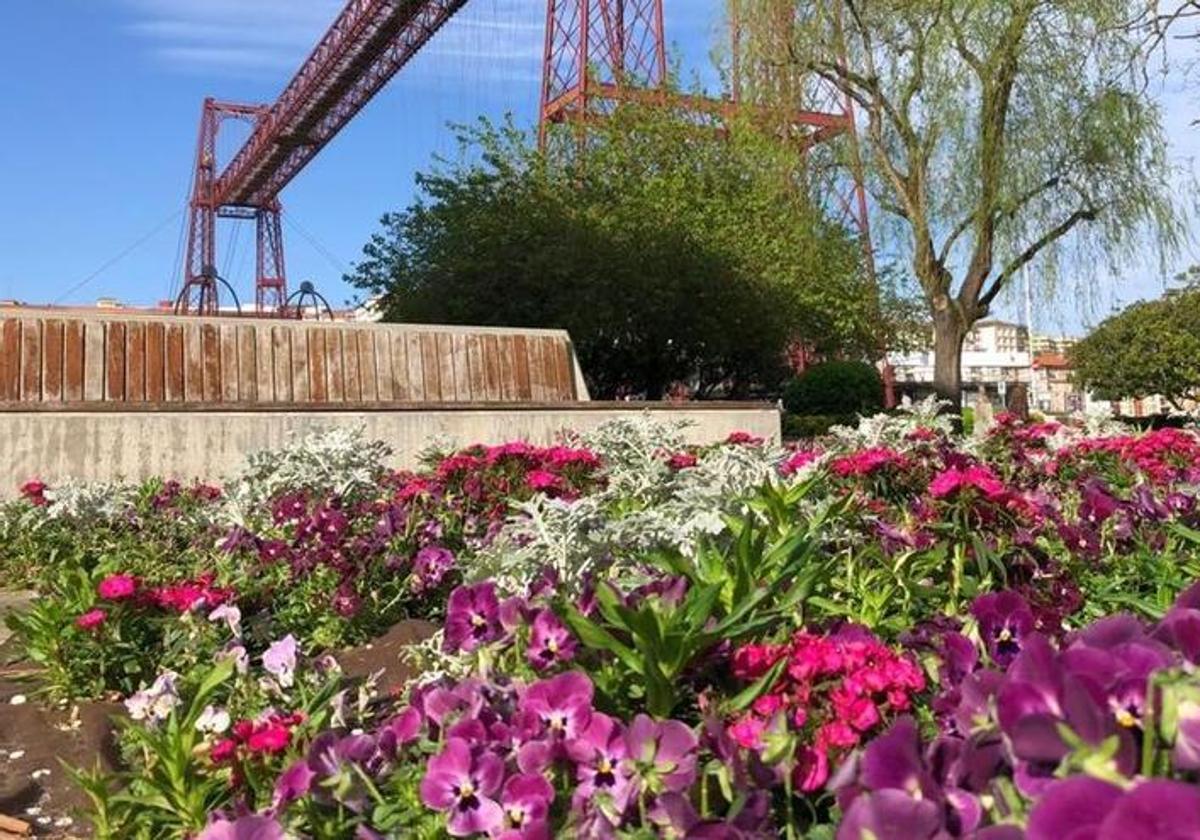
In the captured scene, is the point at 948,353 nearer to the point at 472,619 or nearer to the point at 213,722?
the point at 472,619

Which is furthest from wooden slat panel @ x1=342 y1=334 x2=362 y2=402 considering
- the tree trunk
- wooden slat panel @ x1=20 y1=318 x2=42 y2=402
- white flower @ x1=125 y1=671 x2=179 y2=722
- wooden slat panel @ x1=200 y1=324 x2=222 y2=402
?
the tree trunk

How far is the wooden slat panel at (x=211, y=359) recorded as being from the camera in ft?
27.7

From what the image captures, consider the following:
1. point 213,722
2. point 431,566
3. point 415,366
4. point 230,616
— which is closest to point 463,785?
point 213,722

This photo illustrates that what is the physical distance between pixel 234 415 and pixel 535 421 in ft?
6.93

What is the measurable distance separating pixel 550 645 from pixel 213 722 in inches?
24.6

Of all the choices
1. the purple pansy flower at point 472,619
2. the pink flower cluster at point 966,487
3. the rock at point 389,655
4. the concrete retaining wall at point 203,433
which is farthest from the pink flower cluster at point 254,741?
the concrete retaining wall at point 203,433

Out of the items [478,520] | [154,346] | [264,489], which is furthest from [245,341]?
[478,520]

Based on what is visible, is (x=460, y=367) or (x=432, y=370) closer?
(x=432, y=370)

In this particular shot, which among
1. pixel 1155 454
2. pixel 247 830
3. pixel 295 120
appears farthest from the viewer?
pixel 295 120

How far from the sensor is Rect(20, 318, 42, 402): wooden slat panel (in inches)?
303

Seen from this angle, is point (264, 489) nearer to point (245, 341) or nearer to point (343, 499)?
point (343, 499)

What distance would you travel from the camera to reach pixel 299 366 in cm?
886

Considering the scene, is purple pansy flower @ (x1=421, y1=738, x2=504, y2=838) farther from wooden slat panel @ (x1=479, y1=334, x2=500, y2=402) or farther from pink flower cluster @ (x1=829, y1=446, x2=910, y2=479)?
wooden slat panel @ (x1=479, y1=334, x2=500, y2=402)

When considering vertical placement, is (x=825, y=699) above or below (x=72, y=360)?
below
